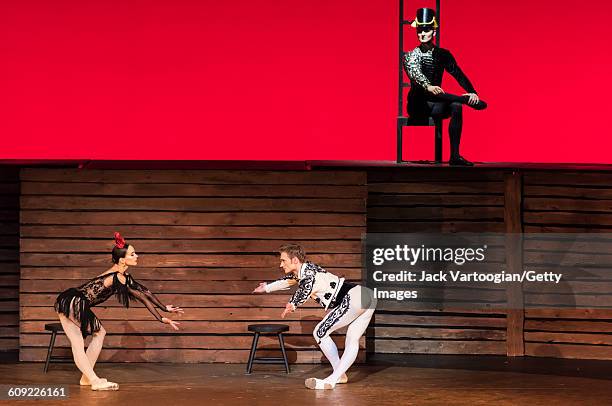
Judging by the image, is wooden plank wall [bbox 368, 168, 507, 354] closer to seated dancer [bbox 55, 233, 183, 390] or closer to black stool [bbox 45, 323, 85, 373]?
seated dancer [bbox 55, 233, 183, 390]

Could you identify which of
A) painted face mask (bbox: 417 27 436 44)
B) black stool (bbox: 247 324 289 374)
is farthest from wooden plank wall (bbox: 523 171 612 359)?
black stool (bbox: 247 324 289 374)

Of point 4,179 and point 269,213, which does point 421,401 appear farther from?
point 4,179

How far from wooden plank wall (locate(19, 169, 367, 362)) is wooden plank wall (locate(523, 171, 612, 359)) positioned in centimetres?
190

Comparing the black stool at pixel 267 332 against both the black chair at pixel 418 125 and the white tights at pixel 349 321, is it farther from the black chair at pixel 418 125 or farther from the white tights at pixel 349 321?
the black chair at pixel 418 125

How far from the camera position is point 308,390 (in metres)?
10.8

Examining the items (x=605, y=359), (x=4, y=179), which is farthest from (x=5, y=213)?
(x=605, y=359)

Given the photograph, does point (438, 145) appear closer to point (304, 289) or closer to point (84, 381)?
point (304, 289)

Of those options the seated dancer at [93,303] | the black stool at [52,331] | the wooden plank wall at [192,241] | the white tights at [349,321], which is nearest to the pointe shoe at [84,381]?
the seated dancer at [93,303]

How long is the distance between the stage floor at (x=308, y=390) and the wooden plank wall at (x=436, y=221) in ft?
2.69

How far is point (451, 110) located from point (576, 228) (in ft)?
6.33

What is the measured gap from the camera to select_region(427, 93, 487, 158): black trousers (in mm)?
12103

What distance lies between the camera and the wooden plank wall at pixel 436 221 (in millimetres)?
13000

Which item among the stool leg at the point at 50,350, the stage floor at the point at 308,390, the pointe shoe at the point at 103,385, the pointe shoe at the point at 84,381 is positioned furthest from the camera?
the stool leg at the point at 50,350

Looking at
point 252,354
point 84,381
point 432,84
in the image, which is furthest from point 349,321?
point 432,84
